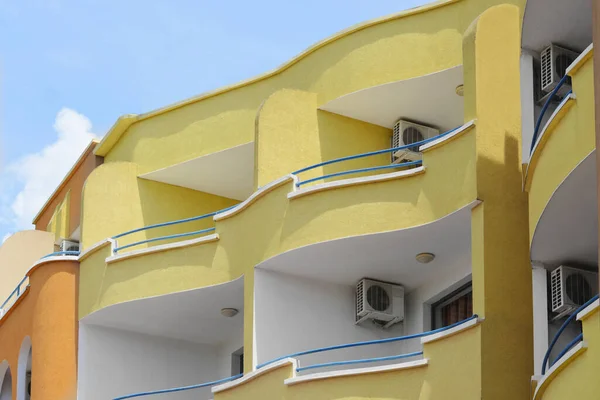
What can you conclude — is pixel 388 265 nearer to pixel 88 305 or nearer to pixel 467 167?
pixel 467 167

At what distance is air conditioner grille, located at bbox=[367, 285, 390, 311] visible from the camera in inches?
1025

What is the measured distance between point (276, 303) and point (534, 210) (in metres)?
5.73

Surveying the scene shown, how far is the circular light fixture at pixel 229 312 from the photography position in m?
27.8

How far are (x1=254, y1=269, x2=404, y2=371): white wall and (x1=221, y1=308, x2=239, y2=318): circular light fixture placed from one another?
209 centimetres

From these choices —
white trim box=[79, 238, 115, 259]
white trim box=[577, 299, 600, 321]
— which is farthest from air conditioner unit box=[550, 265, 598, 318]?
white trim box=[79, 238, 115, 259]

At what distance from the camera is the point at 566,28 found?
23203 mm

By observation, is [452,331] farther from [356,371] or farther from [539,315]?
[356,371]

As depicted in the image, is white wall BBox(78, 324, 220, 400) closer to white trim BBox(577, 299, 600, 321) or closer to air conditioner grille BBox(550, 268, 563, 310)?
air conditioner grille BBox(550, 268, 563, 310)

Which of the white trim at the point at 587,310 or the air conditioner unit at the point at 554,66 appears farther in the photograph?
the air conditioner unit at the point at 554,66

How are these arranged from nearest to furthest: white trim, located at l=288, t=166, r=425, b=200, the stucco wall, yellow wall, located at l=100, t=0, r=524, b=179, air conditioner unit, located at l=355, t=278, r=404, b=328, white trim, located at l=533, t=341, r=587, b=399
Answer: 1. white trim, located at l=533, t=341, r=587, b=399
2. white trim, located at l=288, t=166, r=425, b=200
3. air conditioner unit, located at l=355, t=278, r=404, b=328
4. yellow wall, located at l=100, t=0, r=524, b=179
5. the stucco wall

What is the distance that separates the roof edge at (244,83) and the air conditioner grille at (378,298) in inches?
181

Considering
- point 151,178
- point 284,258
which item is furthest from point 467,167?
point 151,178

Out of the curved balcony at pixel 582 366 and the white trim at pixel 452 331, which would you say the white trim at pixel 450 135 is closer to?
the white trim at pixel 452 331

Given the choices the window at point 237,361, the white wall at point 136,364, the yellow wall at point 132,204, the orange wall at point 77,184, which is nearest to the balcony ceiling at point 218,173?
the yellow wall at point 132,204
